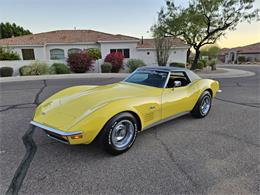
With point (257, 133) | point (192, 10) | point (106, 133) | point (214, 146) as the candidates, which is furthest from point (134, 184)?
point (192, 10)

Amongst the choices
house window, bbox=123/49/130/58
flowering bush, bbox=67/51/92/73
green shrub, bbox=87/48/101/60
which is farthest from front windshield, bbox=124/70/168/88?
house window, bbox=123/49/130/58

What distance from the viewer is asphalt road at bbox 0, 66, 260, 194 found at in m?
2.07

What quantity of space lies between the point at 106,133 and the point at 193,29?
1690 centimetres

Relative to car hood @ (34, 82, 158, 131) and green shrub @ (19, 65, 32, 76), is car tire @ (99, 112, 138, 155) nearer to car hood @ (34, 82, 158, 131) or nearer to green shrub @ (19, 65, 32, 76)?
car hood @ (34, 82, 158, 131)

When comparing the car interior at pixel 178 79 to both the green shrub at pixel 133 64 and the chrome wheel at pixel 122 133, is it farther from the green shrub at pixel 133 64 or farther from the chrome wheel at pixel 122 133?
the green shrub at pixel 133 64

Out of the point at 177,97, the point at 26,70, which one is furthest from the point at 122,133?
the point at 26,70

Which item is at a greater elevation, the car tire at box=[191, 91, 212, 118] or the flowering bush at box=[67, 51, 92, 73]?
the flowering bush at box=[67, 51, 92, 73]

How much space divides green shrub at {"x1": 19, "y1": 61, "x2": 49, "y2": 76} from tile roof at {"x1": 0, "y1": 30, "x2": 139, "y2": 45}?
5.85 m

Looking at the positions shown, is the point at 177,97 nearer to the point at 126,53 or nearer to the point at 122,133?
the point at 122,133

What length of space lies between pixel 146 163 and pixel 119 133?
623 mm

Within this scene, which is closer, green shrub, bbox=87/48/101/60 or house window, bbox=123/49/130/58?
green shrub, bbox=87/48/101/60

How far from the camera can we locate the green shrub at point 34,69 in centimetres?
1403

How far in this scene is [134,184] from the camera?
2113 millimetres

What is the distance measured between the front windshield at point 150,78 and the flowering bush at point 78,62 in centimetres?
1222
